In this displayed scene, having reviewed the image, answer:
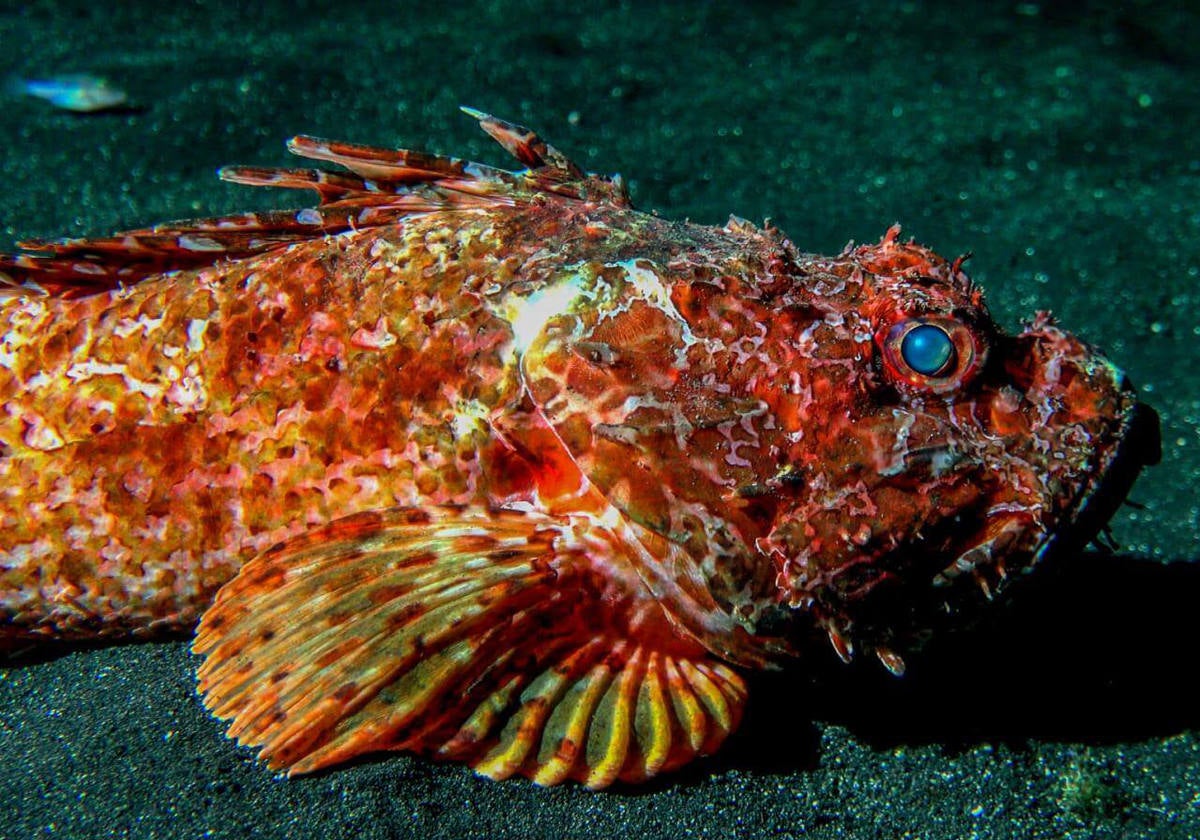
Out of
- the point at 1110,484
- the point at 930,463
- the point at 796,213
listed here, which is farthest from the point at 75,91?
the point at 1110,484

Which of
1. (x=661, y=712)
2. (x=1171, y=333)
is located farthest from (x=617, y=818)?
(x=1171, y=333)

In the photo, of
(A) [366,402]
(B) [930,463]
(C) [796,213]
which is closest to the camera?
(B) [930,463]

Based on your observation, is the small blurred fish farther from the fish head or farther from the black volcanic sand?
the fish head

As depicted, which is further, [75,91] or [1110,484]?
[75,91]

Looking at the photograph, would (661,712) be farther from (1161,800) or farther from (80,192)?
(80,192)

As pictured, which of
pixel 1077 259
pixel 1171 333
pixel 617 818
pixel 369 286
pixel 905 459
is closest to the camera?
pixel 905 459

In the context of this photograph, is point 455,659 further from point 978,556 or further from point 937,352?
point 937,352
